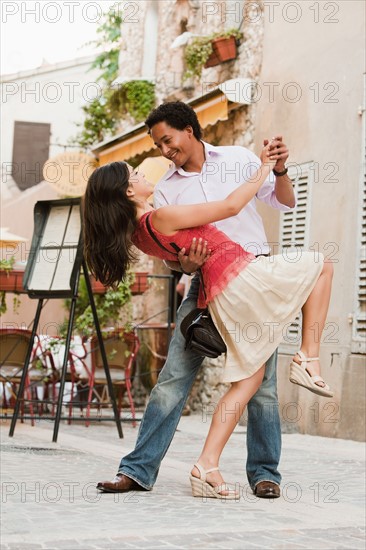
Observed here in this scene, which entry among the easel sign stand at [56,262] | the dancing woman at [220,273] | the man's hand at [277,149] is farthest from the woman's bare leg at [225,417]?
the easel sign stand at [56,262]

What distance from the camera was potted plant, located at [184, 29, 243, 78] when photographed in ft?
44.9

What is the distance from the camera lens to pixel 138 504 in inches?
199

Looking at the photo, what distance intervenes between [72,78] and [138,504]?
23807 mm

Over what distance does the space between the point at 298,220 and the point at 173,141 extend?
665 cm

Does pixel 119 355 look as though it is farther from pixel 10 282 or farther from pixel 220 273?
pixel 220 273

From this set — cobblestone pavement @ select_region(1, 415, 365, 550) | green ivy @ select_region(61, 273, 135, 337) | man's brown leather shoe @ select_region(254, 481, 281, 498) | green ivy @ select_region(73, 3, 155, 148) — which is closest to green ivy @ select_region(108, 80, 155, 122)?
green ivy @ select_region(73, 3, 155, 148)

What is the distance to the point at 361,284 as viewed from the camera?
33.4 feet

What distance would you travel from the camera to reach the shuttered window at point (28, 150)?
27719 millimetres

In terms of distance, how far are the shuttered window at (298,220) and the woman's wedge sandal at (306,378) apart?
6577mm

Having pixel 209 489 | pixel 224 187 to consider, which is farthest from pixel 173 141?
pixel 209 489

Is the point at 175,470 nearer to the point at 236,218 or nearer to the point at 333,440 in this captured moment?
the point at 236,218

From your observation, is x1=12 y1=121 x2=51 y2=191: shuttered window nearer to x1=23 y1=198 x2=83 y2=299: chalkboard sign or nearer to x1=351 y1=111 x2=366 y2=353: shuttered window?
x1=351 y1=111 x2=366 y2=353: shuttered window

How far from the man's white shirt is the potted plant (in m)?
8.53

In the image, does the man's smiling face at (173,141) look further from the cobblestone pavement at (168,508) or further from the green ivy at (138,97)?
the green ivy at (138,97)
